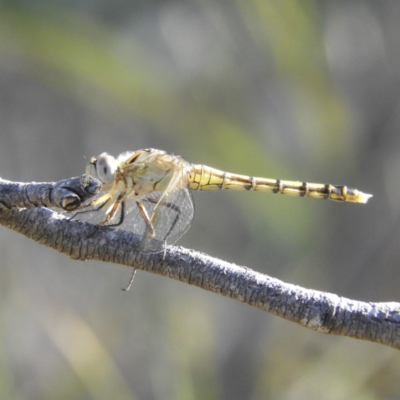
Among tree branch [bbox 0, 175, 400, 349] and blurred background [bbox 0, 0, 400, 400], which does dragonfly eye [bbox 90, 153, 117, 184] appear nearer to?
tree branch [bbox 0, 175, 400, 349]

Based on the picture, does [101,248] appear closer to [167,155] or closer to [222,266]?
[222,266]

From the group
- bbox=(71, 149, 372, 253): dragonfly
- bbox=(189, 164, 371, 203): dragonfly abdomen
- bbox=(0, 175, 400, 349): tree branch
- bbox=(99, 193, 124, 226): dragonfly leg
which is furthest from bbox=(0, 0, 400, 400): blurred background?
bbox=(0, 175, 400, 349): tree branch

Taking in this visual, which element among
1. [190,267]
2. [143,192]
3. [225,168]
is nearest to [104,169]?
[143,192]

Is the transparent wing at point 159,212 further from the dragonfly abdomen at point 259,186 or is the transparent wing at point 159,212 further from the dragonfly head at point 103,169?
the dragonfly abdomen at point 259,186

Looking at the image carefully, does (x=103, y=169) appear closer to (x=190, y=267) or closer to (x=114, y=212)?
(x=114, y=212)

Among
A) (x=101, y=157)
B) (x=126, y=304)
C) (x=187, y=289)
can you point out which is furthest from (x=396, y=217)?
(x=101, y=157)

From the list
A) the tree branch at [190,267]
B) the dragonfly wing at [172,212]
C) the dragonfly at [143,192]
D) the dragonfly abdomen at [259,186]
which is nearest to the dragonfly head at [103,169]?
the dragonfly at [143,192]
